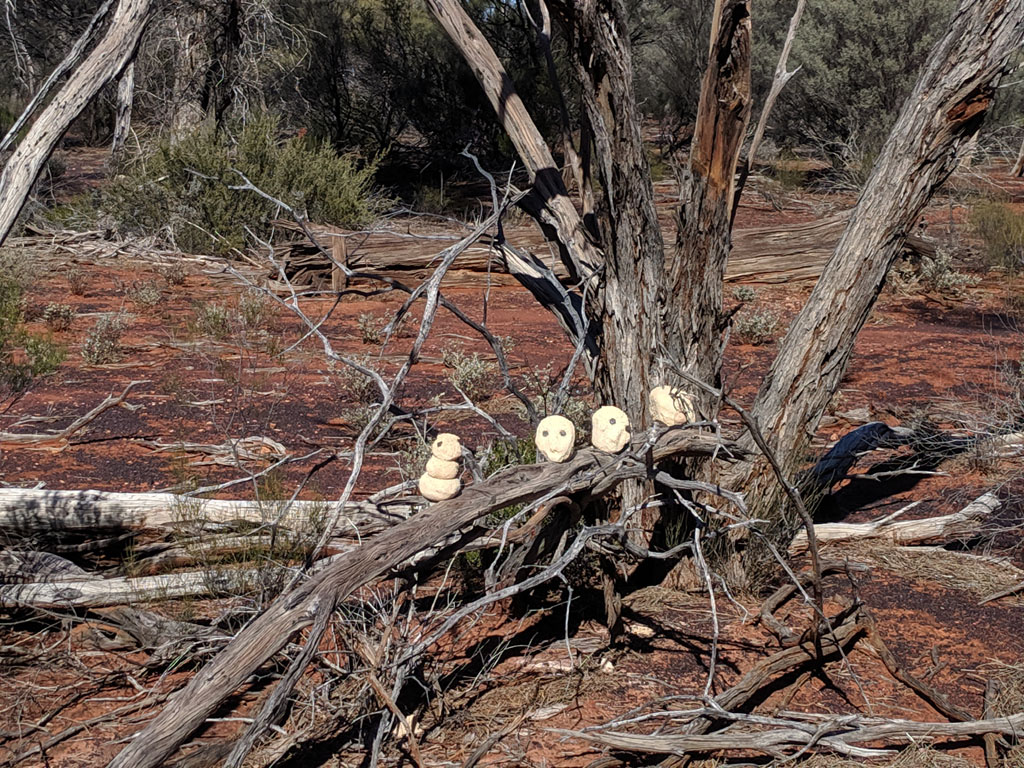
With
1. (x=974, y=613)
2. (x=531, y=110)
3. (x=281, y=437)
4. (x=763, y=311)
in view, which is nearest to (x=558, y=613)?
(x=974, y=613)

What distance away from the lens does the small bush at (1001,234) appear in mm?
11719

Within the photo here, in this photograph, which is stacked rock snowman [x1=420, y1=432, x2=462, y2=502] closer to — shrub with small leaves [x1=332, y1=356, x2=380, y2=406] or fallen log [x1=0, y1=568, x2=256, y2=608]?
fallen log [x1=0, y1=568, x2=256, y2=608]

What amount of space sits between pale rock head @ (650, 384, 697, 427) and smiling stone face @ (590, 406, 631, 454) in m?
0.24

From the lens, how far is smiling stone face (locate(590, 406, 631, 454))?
328 centimetres

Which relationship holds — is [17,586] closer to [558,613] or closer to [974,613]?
[558,613]

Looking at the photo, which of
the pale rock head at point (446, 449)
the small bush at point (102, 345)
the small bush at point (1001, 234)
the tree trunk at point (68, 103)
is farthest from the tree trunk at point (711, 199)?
the small bush at point (1001, 234)

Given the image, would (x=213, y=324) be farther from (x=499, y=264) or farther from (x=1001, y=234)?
(x=1001, y=234)

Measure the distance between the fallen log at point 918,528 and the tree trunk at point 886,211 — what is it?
556 millimetres

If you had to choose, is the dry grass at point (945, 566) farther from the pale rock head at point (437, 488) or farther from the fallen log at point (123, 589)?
the fallen log at point (123, 589)

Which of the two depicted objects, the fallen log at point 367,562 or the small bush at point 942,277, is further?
the small bush at point 942,277

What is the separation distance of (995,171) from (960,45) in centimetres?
1803

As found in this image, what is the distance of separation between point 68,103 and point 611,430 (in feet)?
6.43

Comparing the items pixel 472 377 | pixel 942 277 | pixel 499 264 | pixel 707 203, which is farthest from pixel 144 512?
pixel 942 277

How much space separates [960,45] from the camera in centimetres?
358
